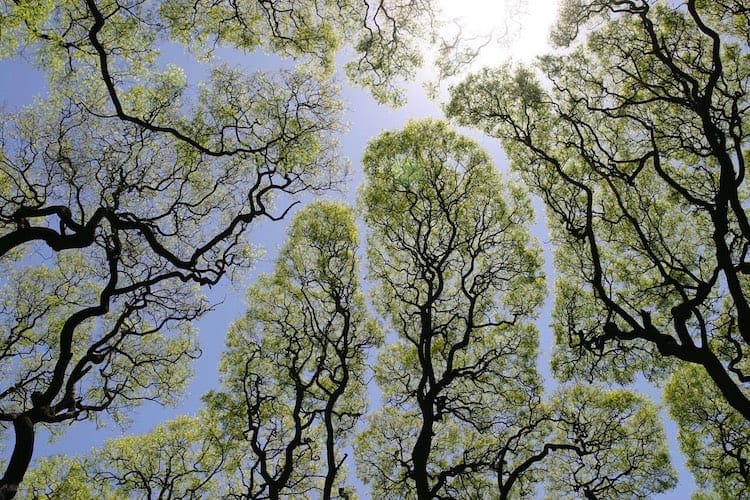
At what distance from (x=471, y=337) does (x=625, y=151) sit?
8683mm

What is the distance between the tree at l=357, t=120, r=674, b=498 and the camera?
61.3 feet

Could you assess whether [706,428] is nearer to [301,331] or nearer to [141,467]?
[301,331]

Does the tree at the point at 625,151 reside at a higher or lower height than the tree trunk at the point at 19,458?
higher

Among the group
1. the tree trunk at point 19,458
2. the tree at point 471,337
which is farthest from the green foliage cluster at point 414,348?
the tree trunk at point 19,458

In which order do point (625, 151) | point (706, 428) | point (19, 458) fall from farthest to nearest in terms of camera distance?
point (706, 428), point (625, 151), point (19, 458)

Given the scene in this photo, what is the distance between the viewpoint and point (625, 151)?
17.1m

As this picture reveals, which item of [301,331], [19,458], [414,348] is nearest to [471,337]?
[414,348]

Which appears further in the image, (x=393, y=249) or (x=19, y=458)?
(x=393, y=249)

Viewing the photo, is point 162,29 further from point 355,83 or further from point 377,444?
point 377,444

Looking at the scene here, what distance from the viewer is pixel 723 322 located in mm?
16828

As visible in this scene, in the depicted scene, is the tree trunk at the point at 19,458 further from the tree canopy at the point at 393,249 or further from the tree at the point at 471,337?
the tree at the point at 471,337

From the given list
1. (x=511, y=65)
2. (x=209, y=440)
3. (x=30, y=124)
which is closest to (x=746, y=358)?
(x=511, y=65)

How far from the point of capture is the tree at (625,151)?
15539 millimetres

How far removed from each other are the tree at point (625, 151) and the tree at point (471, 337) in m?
1.69
